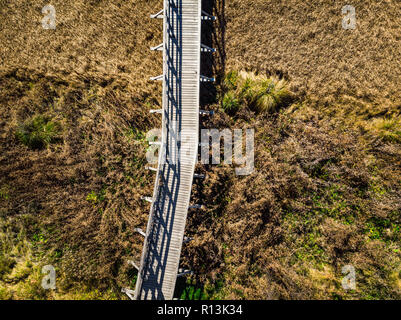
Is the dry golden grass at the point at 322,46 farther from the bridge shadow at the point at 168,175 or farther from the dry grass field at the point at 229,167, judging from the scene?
the bridge shadow at the point at 168,175

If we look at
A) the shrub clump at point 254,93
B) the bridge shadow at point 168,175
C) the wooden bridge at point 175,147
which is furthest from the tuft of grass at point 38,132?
the shrub clump at point 254,93

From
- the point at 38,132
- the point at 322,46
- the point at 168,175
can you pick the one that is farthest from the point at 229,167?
the point at 38,132

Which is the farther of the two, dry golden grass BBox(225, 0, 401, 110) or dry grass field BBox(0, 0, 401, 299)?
dry golden grass BBox(225, 0, 401, 110)

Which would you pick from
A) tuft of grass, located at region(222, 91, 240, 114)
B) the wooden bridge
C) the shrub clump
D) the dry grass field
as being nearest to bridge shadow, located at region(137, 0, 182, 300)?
the wooden bridge

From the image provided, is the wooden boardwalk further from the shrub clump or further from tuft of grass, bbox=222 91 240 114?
the shrub clump
